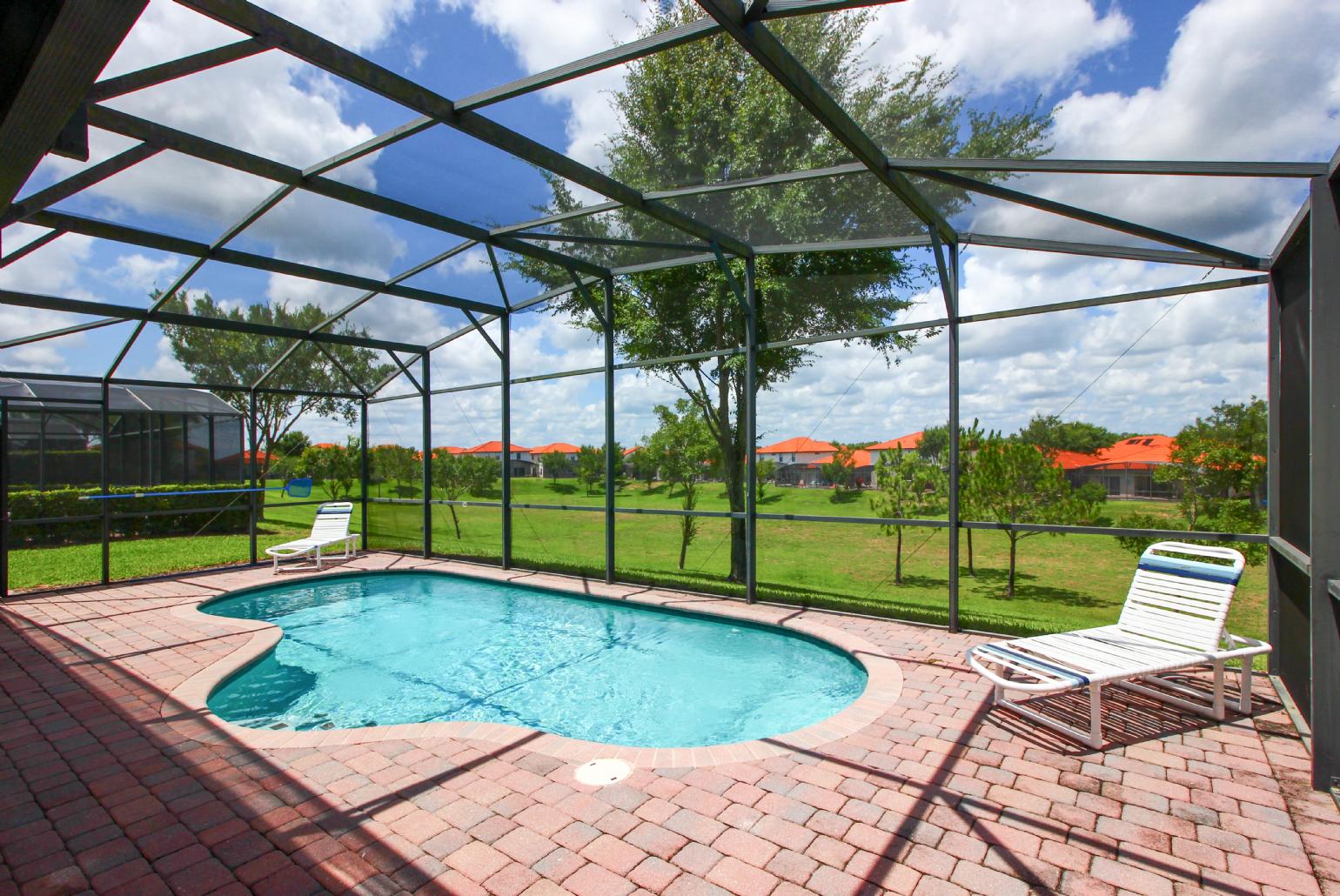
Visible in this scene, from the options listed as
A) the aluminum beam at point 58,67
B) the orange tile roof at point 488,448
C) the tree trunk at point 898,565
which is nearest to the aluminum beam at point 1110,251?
the tree trunk at point 898,565

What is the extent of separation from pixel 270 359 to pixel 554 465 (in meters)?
5.19

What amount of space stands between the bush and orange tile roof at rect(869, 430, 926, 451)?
9796 mm

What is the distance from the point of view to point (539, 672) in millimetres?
5613

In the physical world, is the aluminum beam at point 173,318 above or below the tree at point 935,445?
above

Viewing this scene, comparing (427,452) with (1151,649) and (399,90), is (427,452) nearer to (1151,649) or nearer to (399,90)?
(399,90)

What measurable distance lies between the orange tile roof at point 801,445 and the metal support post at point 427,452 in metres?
5.58

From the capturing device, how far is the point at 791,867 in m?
2.38

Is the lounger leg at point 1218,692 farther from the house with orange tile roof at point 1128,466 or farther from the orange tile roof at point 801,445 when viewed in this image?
the orange tile roof at point 801,445

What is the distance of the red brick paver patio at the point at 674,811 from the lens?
2.33 meters

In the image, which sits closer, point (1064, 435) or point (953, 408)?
point (953, 408)

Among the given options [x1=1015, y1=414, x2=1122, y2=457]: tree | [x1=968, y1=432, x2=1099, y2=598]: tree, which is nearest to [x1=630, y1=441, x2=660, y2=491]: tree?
[x1=968, y1=432, x2=1099, y2=598]: tree

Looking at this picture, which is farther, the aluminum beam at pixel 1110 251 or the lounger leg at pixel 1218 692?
the aluminum beam at pixel 1110 251

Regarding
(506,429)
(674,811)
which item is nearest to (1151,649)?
(674,811)

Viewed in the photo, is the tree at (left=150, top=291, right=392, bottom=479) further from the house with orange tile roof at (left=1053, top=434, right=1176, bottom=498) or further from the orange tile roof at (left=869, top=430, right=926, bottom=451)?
the house with orange tile roof at (left=1053, top=434, right=1176, bottom=498)
